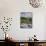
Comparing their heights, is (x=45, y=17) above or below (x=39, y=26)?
above

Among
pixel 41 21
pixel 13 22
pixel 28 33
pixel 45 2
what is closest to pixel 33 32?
pixel 28 33

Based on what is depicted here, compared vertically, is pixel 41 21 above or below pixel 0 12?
below

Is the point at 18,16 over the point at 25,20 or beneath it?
over

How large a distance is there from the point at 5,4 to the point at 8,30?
2.86 feet

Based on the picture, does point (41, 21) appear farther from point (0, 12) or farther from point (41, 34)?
point (0, 12)

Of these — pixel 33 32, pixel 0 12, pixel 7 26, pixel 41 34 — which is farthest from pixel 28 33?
pixel 0 12

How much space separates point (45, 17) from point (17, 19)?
97cm

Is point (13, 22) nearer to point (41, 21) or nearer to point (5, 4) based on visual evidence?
point (5, 4)

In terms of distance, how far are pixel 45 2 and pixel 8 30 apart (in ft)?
5.21

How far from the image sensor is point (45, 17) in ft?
14.3

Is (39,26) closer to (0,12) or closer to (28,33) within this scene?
(28,33)

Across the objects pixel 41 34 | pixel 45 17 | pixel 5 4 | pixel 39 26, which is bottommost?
pixel 41 34

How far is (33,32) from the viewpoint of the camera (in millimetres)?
4281

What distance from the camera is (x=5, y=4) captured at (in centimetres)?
423
